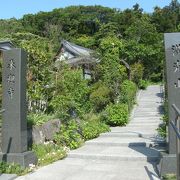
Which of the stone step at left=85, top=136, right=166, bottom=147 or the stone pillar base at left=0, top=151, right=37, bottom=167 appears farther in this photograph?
the stone step at left=85, top=136, right=166, bottom=147

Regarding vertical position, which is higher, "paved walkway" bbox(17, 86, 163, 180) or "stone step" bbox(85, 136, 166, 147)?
"stone step" bbox(85, 136, 166, 147)

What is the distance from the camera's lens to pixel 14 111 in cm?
772

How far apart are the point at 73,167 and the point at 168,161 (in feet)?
6.94

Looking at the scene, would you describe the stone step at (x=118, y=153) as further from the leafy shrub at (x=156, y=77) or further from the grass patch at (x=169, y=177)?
the leafy shrub at (x=156, y=77)

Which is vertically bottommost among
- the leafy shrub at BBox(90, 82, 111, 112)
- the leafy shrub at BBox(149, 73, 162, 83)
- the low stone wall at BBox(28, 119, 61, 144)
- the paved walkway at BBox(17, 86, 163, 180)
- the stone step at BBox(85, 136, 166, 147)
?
the paved walkway at BBox(17, 86, 163, 180)

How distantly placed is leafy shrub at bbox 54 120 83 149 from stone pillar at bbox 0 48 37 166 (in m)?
2.16

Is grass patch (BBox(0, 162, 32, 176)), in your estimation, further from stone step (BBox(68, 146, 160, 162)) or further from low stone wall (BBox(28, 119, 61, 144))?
stone step (BBox(68, 146, 160, 162))

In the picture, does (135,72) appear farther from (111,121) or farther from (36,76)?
(36,76)

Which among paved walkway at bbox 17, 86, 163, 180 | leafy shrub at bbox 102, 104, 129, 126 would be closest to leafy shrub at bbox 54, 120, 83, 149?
paved walkway at bbox 17, 86, 163, 180

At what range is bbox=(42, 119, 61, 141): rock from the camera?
392 inches

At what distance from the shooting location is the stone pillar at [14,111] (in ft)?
25.2

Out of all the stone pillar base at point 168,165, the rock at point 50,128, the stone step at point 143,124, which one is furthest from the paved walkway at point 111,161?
the stone step at point 143,124

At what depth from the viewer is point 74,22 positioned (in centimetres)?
→ 5188

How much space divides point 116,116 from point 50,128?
5.79 metres
